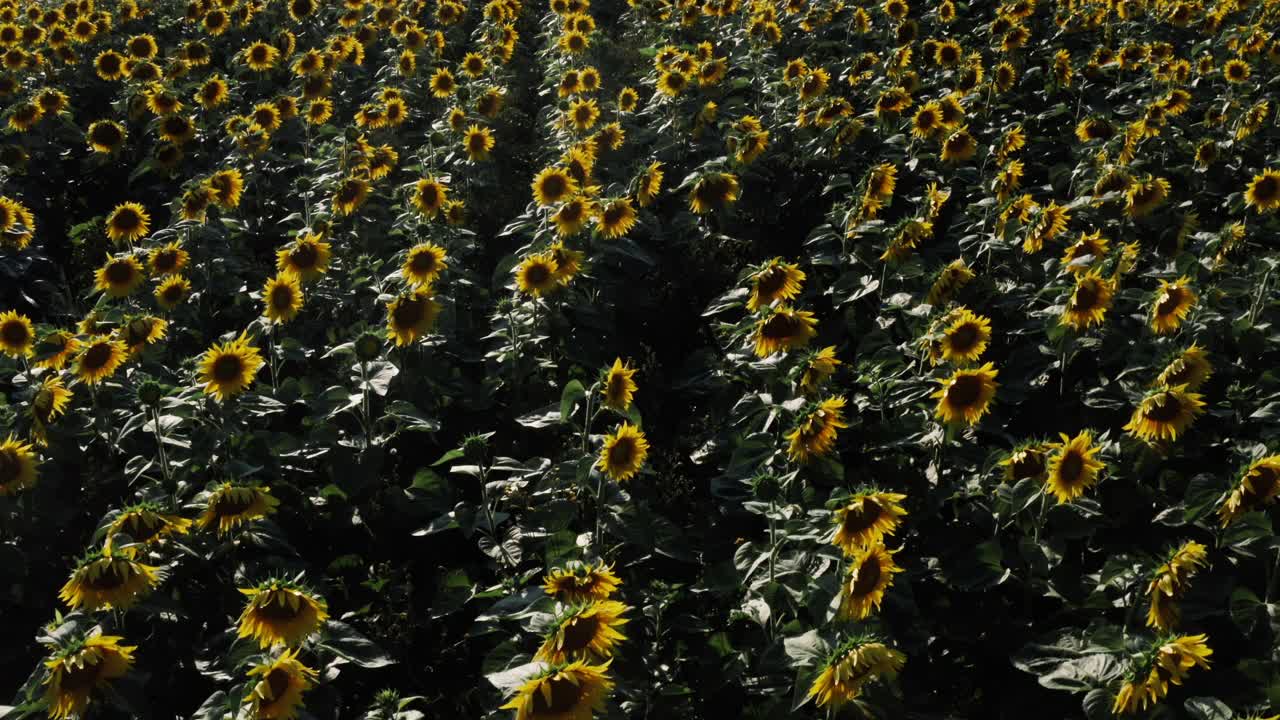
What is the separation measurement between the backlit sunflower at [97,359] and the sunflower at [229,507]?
3.39 feet

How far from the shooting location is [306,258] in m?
4.88

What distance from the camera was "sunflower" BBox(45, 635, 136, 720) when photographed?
267 centimetres

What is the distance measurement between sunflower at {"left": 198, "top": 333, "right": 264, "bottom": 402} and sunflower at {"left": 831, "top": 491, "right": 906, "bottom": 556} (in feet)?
7.59

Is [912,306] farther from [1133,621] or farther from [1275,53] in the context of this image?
[1275,53]

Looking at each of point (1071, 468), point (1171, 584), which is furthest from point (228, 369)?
point (1171, 584)

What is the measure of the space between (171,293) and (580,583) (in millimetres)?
2993

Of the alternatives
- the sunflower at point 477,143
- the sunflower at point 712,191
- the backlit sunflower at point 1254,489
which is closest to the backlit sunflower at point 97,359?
the sunflower at point 477,143

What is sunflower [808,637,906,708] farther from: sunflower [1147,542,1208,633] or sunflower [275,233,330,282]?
sunflower [275,233,330,282]

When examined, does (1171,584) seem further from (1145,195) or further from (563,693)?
(1145,195)

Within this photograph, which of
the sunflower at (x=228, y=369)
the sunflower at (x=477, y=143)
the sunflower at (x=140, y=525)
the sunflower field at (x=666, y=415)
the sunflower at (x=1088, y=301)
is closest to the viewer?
the sunflower field at (x=666, y=415)

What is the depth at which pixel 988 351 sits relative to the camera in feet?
15.3

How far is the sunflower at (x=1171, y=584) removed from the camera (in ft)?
8.86

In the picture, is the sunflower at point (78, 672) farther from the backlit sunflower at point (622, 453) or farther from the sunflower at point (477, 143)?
the sunflower at point (477, 143)

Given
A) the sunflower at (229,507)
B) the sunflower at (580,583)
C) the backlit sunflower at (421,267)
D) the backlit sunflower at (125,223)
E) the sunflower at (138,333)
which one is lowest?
the sunflower at (580,583)
